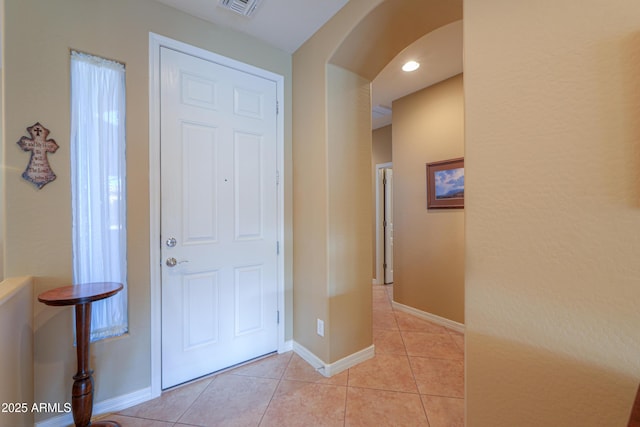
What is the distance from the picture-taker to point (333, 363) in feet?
6.52

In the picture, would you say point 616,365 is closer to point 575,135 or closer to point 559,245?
point 559,245

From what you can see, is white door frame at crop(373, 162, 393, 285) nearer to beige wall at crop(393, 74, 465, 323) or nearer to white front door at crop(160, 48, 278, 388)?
beige wall at crop(393, 74, 465, 323)

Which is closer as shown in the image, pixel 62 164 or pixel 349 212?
pixel 62 164

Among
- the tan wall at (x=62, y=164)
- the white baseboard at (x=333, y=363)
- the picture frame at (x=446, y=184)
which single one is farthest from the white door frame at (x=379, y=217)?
the tan wall at (x=62, y=164)

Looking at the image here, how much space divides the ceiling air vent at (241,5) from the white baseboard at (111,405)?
2.69 m

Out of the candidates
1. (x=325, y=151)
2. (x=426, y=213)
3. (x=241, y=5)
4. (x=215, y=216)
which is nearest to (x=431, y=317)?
(x=426, y=213)

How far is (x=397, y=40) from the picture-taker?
184 centimetres

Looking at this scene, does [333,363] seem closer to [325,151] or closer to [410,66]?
[325,151]

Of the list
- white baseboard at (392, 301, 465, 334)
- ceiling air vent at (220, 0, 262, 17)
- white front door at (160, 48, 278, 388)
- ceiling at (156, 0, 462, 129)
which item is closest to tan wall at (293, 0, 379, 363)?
ceiling at (156, 0, 462, 129)

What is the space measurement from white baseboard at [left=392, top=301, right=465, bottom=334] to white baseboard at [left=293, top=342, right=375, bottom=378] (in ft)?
3.59

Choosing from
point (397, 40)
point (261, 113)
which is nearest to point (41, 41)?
point (261, 113)

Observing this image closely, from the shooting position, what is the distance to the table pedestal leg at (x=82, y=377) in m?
1.33

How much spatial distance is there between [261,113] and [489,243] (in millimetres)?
1952

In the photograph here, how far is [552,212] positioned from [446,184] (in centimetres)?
200
